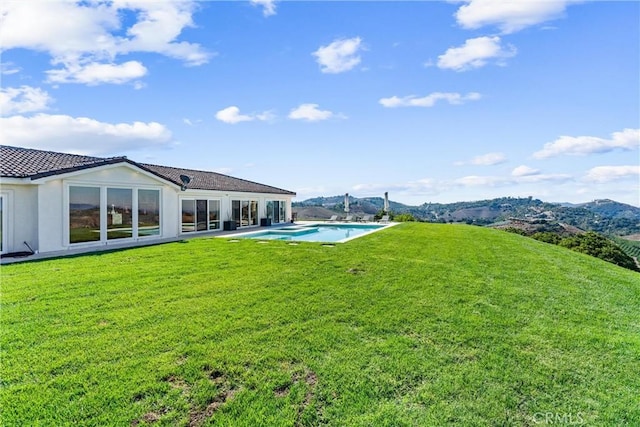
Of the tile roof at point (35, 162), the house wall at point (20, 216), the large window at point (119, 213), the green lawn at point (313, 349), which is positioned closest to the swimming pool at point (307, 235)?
the large window at point (119, 213)

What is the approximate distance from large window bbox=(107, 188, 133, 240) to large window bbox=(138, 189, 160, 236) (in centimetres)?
53

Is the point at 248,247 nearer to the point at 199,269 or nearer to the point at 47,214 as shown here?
the point at 199,269

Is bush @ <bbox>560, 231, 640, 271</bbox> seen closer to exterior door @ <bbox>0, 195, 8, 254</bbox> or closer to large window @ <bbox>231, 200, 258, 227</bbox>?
large window @ <bbox>231, 200, 258, 227</bbox>

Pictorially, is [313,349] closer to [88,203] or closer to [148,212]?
[88,203]

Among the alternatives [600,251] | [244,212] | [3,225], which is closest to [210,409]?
[3,225]

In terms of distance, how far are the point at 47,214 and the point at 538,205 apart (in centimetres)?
10966

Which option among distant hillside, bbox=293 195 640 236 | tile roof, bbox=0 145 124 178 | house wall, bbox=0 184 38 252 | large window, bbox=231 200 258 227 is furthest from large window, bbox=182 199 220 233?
distant hillside, bbox=293 195 640 236

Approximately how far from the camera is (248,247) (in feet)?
44.1

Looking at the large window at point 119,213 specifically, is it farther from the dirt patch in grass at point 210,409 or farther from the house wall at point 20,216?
the dirt patch in grass at point 210,409

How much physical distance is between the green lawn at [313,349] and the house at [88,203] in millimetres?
4551

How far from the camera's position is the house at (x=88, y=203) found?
12141 mm

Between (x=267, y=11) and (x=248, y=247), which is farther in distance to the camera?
(x=267, y=11)

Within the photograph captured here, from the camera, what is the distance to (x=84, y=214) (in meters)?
13.8

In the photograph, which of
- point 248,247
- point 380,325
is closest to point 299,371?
point 380,325
